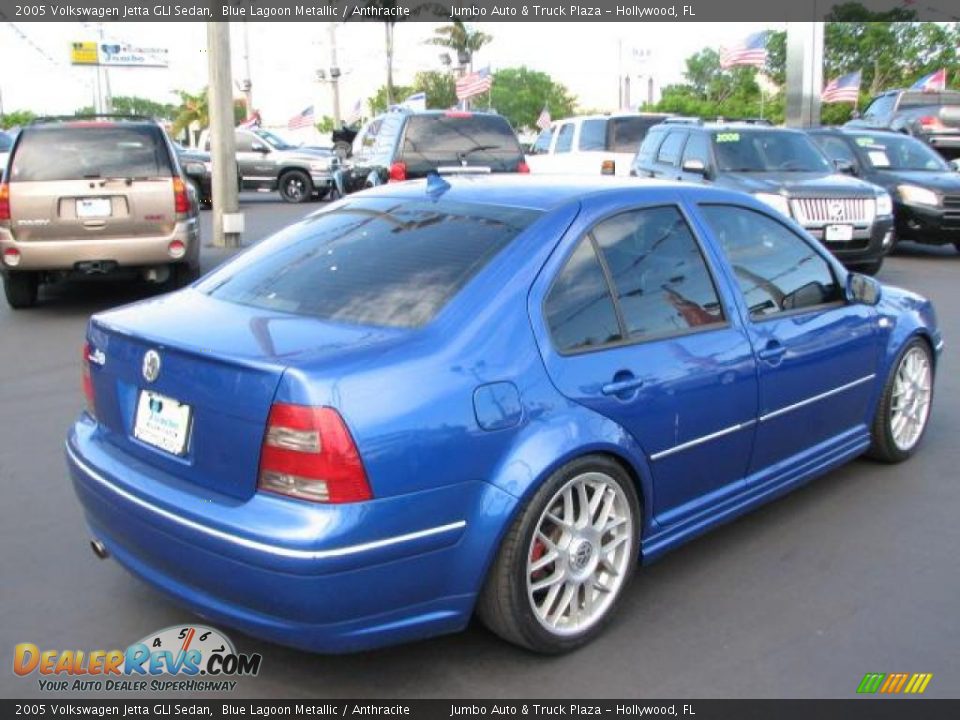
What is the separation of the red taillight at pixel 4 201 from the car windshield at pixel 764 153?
757 centimetres

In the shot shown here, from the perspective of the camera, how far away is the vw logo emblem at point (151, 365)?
10.2 feet

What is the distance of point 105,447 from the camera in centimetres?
340

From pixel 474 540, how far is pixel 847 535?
2.12 meters

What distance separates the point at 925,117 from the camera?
2012 centimetres

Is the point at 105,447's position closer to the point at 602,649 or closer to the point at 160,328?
the point at 160,328

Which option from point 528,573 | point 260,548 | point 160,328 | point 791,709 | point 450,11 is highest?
point 450,11

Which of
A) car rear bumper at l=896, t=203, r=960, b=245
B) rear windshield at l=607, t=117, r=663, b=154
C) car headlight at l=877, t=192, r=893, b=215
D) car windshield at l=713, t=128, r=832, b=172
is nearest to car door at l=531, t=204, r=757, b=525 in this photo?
car headlight at l=877, t=192, r=893, b=215

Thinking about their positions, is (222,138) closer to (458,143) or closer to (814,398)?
(458,143)

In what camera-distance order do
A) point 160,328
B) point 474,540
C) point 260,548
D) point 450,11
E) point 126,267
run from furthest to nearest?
1. point 450,11
2. point 126,267
3. point 160,328
4. point 474,540
5. point 260,548

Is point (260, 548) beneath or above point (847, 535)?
above

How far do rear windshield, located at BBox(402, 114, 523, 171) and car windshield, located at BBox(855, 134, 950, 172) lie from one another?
16.9 feet

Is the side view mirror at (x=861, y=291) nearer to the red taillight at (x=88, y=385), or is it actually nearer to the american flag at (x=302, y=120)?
the red taillight at (x=88, y=385)

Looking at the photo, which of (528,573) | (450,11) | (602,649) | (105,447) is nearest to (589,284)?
(528,573)

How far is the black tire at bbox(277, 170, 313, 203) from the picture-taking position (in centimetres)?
2420
